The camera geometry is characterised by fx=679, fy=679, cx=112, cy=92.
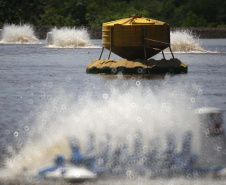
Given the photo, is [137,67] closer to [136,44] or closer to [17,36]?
[136,44]

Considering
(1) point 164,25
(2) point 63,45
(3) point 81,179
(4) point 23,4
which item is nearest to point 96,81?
(1) point 164,25

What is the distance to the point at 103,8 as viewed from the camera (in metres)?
109

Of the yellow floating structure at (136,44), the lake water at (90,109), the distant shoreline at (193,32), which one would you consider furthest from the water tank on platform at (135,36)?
the distant shoreline at (193,32)

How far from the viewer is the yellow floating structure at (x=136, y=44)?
23828mm

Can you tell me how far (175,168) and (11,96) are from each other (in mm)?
8573

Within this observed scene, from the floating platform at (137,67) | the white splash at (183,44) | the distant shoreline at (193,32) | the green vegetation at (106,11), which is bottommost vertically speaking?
the distant shoreline at (193,32)

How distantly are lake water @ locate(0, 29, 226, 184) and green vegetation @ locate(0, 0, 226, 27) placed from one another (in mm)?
45228

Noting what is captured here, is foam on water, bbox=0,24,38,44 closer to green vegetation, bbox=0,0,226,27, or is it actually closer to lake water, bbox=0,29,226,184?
green vegetation, bbox=0,0,226,27

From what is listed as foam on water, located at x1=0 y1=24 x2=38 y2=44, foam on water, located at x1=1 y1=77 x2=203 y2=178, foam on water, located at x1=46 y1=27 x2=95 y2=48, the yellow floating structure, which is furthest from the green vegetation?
foam on water, located at x1=1 y1=77 x2=203 y2=178

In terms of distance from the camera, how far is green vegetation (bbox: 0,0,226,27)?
264 ft

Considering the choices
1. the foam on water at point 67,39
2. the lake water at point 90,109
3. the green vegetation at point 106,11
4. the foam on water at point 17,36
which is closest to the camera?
the lake water at point 90,109

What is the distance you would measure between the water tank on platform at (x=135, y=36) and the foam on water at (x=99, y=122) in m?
7.29

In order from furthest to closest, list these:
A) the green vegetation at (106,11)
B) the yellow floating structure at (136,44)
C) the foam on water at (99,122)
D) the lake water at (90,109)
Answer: the green vegetation at (106,11) → the yellow floating structure at (136,44) → the lake water at (90,109) → the foam on water at (99,122)

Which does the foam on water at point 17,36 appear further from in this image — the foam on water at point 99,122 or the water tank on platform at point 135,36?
the foam on water at point 99,122
